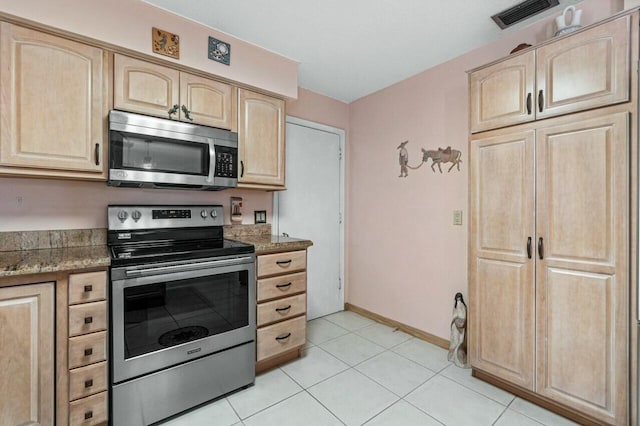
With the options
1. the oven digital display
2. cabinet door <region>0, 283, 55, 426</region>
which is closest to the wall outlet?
the oven digital display

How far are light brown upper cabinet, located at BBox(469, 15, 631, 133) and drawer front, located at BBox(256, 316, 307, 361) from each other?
1.96 metres

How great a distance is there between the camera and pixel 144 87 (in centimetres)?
189

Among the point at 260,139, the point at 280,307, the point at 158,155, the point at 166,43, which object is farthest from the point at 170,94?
the point at 280,307

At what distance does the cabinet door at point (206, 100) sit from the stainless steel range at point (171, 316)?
71 centimetres

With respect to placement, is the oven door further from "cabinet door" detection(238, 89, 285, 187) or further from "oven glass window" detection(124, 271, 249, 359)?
"cabinet door" detection(238, 89, 285, 187)

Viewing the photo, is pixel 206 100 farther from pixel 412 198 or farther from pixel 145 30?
pixel 412 198

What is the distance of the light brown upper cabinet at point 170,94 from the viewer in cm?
183

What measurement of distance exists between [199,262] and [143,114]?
3.37 feet

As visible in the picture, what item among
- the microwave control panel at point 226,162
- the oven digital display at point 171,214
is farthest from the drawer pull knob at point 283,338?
the microwave control panel at point 226,162

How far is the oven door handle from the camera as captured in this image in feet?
5.18

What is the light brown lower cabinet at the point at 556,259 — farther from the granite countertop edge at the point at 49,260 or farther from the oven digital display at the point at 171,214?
the granite countertop edge at the point at 49,260

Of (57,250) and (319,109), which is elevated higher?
(319,109)

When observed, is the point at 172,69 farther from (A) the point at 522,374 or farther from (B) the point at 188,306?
(A) the point at 522,374

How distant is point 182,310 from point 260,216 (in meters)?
1.20
